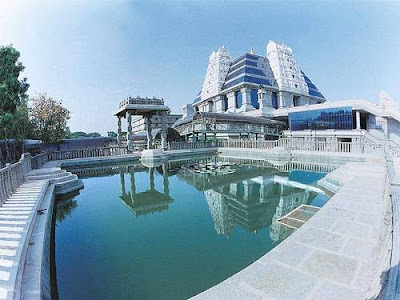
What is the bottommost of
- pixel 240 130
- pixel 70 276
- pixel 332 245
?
pixel 70 276

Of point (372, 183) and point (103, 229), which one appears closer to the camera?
point (103, 229)

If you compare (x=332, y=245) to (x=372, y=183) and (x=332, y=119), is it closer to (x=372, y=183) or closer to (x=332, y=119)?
(x=372, y=183)

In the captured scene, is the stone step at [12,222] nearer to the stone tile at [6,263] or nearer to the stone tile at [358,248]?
the stone tile at [6,263]

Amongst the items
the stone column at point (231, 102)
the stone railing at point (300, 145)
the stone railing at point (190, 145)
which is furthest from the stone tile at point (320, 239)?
the stone column at point (231, 102)

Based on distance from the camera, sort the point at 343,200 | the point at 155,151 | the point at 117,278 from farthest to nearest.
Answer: the point at 155,151 < the point at 343,200 < the point at 117,278

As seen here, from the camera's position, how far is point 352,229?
3570 mm

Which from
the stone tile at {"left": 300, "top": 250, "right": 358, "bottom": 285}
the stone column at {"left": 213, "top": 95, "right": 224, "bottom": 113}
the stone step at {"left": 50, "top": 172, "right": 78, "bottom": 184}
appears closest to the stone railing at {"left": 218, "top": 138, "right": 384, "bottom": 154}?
the stone tile at {"left": 300, "top": 250, "right": 358, "bottom": 285}

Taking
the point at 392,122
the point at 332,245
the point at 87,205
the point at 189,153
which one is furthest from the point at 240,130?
the point at 332,245

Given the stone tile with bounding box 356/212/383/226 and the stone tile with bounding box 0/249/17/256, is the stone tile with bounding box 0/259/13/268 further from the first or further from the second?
the stone tile with bounding box 356/212/383/226

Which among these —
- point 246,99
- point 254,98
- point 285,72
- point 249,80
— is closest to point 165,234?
point 246,99

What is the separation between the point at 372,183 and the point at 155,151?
1473cm

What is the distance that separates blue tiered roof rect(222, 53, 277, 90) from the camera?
4169 centimetres

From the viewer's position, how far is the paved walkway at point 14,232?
8.20ft

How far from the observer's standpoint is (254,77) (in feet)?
137
